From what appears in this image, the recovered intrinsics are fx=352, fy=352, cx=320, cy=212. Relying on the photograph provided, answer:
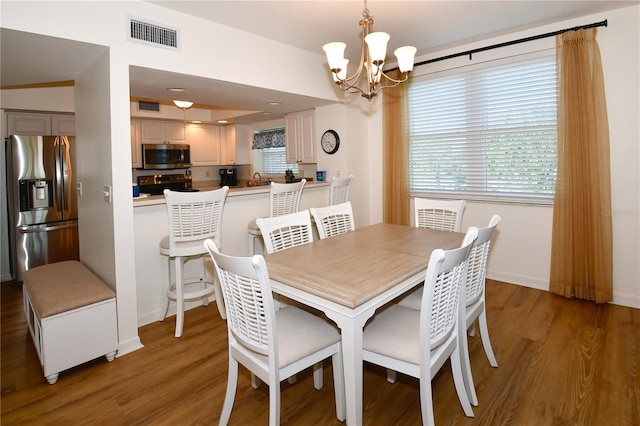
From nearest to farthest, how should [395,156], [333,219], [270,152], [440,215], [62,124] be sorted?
[333,219], [440,215], [395,156], [62,124], [270,152]

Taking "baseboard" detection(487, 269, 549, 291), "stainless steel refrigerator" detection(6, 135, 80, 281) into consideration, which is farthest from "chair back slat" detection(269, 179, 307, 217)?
"stainless steel refrigerator" detection(6, 135, 80, 281)

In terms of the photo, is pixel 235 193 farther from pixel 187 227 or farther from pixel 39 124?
pixel 39 124

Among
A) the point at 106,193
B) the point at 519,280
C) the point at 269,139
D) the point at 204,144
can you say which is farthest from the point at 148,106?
the point at 519,280

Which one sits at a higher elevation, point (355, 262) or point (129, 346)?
point (355, 262)

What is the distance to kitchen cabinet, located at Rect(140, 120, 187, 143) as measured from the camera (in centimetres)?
572

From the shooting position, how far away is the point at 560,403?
6.18 feet

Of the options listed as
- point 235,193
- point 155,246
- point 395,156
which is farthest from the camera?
point 395,156

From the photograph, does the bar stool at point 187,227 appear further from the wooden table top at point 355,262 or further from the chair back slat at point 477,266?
the chair back slat at point 477,266

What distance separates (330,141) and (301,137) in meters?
0.67

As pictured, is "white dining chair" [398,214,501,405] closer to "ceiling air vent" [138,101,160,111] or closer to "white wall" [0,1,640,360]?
"white wall" [0,1,640,360]

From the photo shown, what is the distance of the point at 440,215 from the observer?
10.1 ft

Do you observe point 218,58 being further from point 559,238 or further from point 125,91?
point 559,238

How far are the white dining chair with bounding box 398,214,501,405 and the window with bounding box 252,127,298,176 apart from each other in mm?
4488

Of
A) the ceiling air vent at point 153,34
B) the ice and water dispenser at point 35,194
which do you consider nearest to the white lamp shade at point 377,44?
the ceiling air vent at point 153,34
